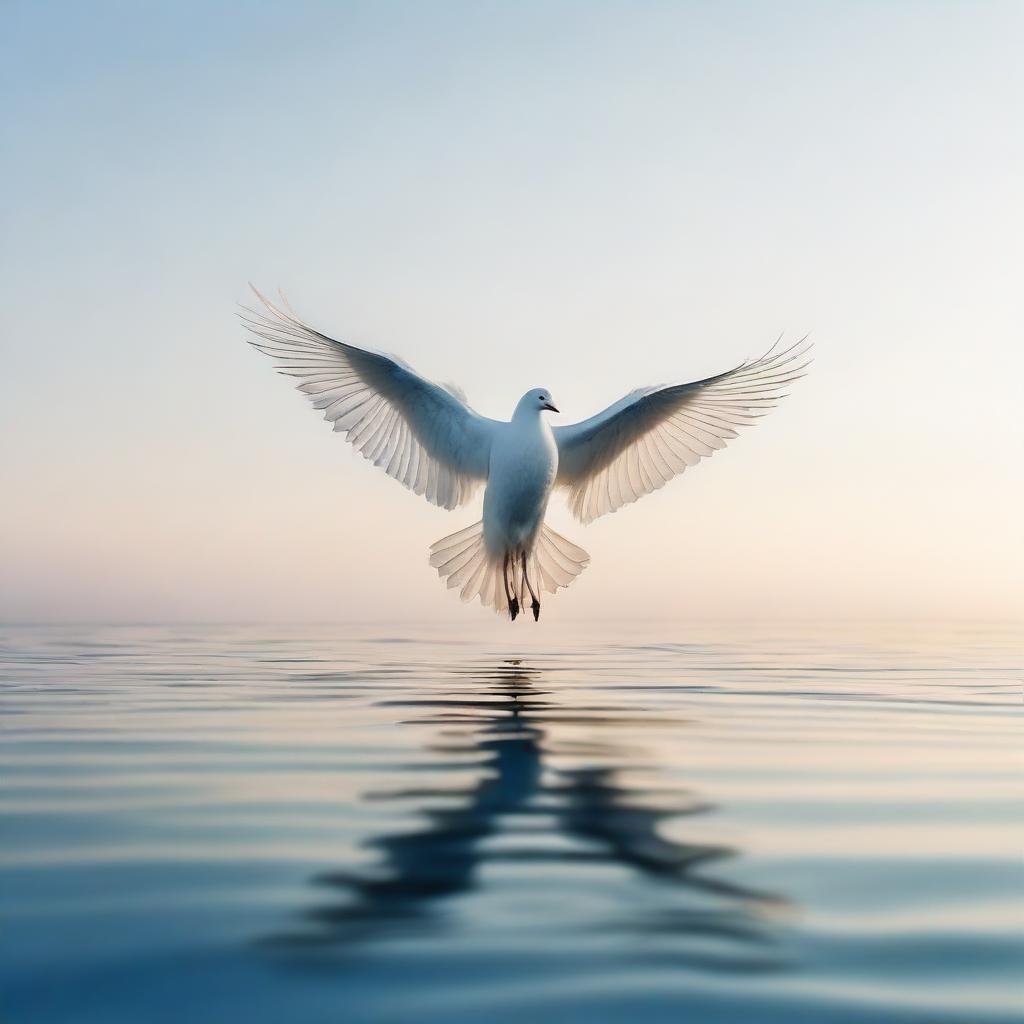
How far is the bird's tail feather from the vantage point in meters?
14.4

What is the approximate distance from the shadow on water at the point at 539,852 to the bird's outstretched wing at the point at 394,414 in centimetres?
707

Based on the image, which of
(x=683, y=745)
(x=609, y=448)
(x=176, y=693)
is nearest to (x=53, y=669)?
(x=176, y=693)

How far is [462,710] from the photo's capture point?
8.30m

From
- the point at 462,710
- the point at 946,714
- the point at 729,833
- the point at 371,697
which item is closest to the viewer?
the point at 729,833

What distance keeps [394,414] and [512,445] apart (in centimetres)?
139

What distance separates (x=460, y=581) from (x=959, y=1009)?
11924mm

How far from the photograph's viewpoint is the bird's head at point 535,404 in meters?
13.4

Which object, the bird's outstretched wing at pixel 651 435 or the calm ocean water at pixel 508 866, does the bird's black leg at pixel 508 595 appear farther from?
the calm ocean water at pixel 508 866

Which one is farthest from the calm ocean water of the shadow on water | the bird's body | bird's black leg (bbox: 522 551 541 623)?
bird's black leg (bbox: 522 551 541 623)

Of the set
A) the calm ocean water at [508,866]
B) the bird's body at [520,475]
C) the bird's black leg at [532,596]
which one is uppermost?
the bird's body at [520,475]

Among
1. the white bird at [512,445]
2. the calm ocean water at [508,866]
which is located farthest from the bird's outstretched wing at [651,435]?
the calm ocean water at [508,866]

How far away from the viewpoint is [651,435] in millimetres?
14078

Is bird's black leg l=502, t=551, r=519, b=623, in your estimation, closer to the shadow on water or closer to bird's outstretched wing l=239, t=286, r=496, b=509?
bird's outstretched wing l=239, t=286, r=496, b=509

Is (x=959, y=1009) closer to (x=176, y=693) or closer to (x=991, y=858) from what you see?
(x=991, y=858)
